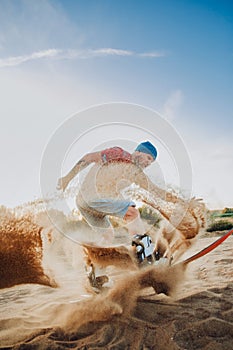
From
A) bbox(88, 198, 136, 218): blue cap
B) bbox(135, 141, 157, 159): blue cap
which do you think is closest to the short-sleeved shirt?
bbox(135, 141, 157, 159): blue cap

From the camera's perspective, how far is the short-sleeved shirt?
3863mm

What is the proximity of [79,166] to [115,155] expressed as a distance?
47 centimetres

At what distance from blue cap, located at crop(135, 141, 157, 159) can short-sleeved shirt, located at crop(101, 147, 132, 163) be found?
183 mm

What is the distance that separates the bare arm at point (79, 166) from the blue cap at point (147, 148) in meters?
0.54

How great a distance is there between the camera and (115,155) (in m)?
3.88

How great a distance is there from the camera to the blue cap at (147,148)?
13.0 feet

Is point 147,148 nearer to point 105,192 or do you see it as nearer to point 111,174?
point 111,174

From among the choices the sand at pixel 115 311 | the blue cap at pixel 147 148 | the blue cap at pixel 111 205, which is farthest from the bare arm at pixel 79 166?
the sand at pixel 115 311

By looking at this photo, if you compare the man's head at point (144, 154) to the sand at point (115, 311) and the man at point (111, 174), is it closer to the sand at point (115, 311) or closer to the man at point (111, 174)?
the man at point (111, 174)

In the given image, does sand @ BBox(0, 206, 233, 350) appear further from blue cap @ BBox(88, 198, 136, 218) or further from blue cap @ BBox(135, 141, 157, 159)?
blue cap @ BBox(135, 141, 157, 159)

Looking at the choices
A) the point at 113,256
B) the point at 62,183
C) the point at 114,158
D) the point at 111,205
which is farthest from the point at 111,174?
the point at 113,256

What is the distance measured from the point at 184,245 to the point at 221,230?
6.39 metres

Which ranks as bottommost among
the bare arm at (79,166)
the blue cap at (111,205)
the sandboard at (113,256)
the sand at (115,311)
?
the sand at (115,311)

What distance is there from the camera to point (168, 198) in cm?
429
